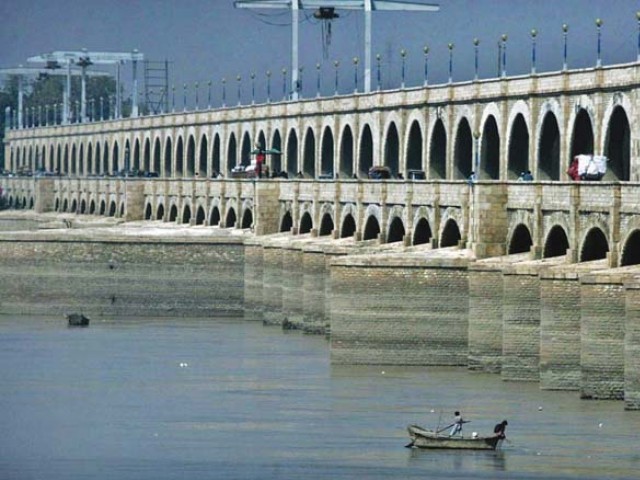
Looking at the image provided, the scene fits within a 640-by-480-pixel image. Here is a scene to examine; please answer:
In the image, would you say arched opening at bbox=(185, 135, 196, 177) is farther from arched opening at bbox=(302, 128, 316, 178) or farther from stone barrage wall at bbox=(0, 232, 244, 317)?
stone barrage wall at bbox=(0, 232, 244, 317)

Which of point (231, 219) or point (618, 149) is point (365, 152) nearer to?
point (231, 219)

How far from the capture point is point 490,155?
102500mm

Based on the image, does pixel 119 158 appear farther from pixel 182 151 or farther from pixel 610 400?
pixel 610 400

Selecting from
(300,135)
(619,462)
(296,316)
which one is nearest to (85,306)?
(296,316)

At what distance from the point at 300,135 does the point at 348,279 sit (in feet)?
166

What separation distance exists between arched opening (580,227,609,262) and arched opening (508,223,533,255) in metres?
7.30

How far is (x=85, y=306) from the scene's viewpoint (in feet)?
359

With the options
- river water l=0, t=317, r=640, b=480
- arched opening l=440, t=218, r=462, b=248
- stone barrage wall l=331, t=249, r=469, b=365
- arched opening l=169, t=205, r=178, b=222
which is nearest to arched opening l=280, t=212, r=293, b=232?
river water l=0, t=317, r=640, b=480

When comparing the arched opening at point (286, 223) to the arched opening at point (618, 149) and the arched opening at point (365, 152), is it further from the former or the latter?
the arched opening at point (618, 149)

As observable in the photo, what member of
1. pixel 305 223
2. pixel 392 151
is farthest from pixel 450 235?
pixel 392 151

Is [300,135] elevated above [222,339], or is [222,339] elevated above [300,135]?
[300,135]

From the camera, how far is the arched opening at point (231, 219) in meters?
129

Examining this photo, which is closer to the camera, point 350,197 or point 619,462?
point 619,462

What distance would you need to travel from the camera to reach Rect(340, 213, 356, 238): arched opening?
10619cm
